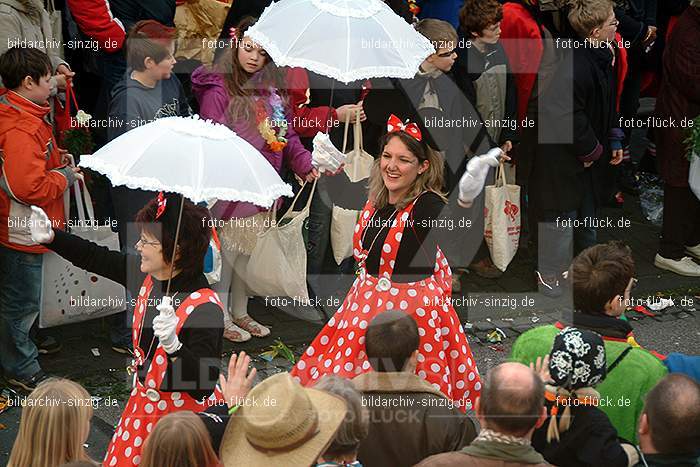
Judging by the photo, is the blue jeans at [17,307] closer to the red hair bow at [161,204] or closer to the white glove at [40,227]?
the white glove at [40,227]

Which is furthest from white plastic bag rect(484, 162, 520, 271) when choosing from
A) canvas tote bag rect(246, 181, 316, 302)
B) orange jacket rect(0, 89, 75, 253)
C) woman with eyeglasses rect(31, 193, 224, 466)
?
woman with eyeglasses rect(31, 193, 224, 466)

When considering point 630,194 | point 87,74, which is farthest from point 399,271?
point 630,194

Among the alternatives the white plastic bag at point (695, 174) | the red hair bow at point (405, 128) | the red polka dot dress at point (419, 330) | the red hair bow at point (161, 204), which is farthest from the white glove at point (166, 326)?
the white plastic bag at point (695, 174)

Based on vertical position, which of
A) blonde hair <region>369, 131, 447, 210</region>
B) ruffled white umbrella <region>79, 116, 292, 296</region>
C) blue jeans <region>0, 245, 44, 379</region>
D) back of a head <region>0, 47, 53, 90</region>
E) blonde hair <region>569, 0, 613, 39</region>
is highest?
blonde hair <region>569, 0, 613, 39</region>

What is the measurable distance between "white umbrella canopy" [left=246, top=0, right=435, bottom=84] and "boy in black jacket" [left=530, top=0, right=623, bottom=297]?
2204 mm

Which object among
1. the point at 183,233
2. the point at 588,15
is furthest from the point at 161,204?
the point at 588,15

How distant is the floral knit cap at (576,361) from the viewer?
4.61 metres

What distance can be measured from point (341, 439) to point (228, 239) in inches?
142

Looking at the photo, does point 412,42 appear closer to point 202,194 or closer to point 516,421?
point 202,194

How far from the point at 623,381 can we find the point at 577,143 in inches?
157

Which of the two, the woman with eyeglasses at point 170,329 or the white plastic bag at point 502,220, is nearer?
the woman with eyeglasses at point 170,329

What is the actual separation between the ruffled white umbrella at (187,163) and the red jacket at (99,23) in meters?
2.61

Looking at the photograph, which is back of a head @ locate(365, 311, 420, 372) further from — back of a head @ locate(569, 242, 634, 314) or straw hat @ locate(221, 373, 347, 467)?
back of a head @ locate(569, 242, 634, 314)

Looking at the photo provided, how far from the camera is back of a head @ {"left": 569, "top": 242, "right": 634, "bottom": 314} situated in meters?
5.23
